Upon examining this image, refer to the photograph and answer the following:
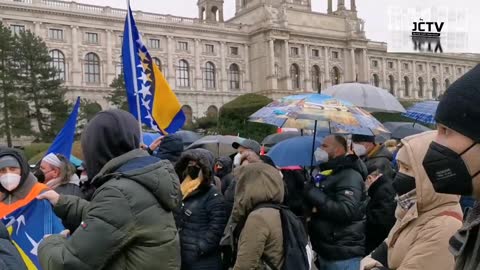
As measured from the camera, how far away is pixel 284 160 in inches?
201

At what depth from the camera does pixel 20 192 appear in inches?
141

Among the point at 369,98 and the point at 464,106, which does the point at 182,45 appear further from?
the point at 464,106

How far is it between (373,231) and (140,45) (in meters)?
3.23

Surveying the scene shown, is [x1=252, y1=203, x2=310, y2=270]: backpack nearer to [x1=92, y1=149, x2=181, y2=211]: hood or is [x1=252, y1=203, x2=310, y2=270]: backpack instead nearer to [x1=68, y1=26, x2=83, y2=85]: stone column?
[x1=92, y1=149, x2=181, y2=211]: hood

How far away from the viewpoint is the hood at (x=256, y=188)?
3.49 m

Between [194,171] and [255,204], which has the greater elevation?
[194,171]

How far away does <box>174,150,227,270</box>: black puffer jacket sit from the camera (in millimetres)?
4016

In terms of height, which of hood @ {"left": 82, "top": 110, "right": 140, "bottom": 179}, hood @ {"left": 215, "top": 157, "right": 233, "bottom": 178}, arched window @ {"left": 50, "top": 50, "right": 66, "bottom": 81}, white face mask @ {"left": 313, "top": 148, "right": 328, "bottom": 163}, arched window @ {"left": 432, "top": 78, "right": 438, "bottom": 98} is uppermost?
arched window @ {"left": 50, "top": 50, "right": 66, "bottom": 81}

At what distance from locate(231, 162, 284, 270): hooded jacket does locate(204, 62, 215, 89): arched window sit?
139 feet

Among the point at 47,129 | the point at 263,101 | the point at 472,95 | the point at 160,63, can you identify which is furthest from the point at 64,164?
the point at 160,63

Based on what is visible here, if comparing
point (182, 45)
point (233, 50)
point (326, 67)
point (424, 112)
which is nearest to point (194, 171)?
point (424, 112)

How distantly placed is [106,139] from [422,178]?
142 centimetres

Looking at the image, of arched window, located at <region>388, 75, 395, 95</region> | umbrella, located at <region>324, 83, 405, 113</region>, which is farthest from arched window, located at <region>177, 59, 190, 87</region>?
umbrella, located at <region>324, 83, 405, 113</region>

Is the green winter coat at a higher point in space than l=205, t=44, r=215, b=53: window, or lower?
lower
